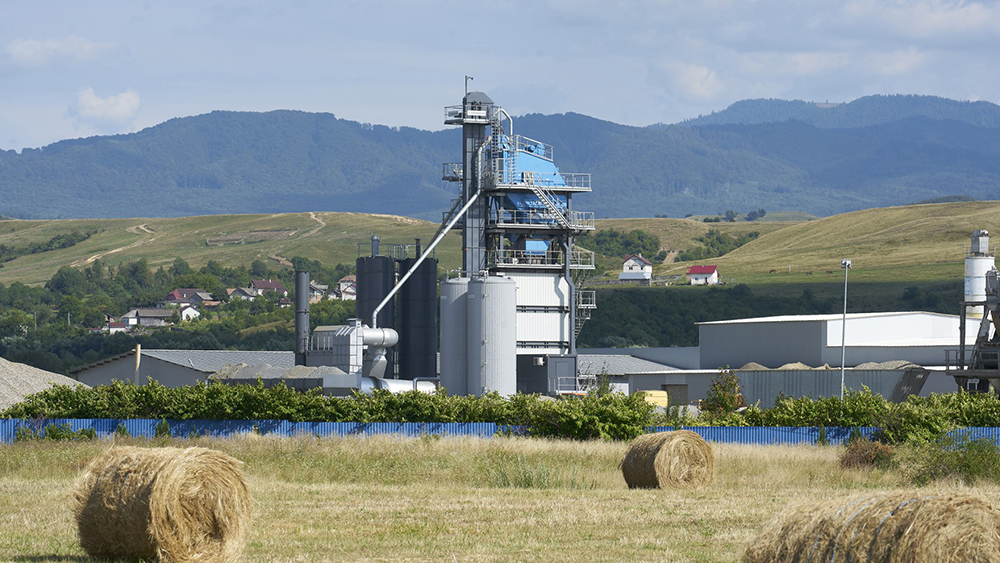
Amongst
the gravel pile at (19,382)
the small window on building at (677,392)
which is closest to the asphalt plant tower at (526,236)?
the small window on building at (677,392)

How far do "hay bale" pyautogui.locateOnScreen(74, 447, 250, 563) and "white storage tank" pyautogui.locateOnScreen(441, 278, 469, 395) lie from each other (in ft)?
138

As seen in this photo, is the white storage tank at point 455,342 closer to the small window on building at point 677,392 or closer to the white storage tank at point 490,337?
the white storage tank at point 490,337

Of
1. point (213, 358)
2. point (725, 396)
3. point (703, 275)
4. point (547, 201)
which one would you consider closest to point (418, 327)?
point (547, 201)

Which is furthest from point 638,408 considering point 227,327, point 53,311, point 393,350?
point 53,311

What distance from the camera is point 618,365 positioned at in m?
89.4

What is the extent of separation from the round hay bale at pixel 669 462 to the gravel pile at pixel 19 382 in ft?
91.8

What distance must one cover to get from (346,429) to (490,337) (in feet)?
60.6

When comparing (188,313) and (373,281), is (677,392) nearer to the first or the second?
(373,281)

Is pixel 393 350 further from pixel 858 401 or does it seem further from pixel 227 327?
pixel 227 327

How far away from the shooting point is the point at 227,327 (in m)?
141

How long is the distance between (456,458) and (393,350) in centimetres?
3659

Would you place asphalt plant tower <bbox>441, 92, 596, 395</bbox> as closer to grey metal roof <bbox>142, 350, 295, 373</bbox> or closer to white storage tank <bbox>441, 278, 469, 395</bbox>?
white storage tank <bbox>441, 278, 469, 395</bbox>

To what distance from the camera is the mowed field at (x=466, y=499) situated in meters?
19.3

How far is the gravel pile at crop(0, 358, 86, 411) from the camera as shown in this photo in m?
51.2
